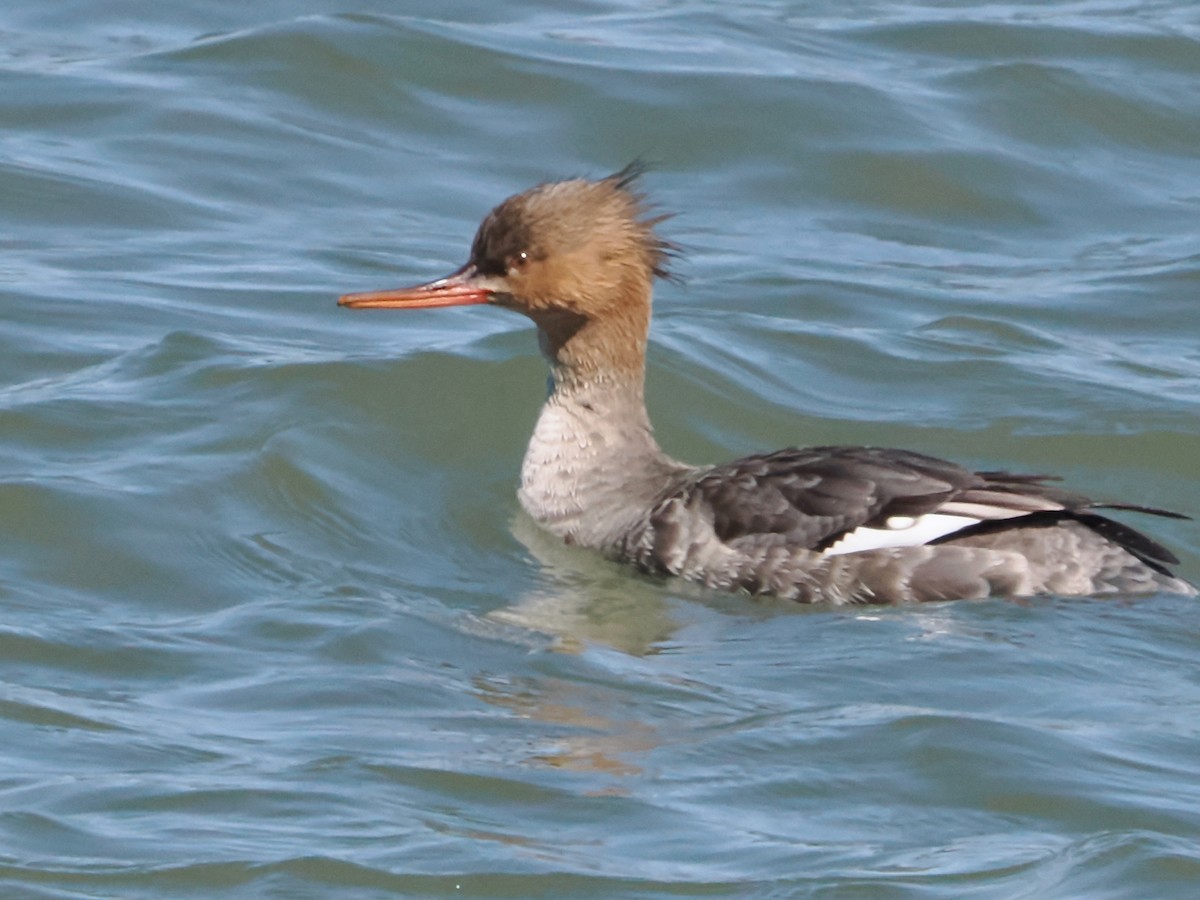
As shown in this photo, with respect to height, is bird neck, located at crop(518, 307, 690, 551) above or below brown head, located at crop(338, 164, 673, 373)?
below

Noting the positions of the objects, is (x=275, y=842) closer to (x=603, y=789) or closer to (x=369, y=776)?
(x=369, y=776)

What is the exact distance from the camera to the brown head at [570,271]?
7.61 metres

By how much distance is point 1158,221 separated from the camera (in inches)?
450

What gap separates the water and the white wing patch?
0.23 metres

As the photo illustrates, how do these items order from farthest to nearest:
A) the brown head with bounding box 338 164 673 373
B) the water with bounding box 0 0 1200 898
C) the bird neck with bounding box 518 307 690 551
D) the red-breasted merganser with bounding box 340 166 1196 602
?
the bird neck with bounding box 518 307 690 551
the brown head with bounding box 338 164 673 373
the red-breasted merganser with bounding box 340 166 1196 602
the water with bounding box 0 0 1200 898

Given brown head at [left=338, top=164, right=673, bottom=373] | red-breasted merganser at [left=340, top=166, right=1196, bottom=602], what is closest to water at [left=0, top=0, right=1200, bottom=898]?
red-breasted merganser at [left=340, top=166, right=1196, bottom=602]

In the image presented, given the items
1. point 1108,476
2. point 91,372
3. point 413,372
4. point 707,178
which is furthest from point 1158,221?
point 91,372

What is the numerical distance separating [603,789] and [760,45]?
8415 millimetres

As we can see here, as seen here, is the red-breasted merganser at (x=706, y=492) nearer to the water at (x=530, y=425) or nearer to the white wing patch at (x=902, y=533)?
the white wing patch at (x=902, y=533)

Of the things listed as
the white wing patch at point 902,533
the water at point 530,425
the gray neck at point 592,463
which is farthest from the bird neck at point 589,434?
the white wing patch at point 902,533

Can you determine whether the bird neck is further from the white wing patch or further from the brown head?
the white wing patch

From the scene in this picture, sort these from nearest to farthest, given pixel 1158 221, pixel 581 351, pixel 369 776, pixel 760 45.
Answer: pixel 369 776 < pixel 581 351 < pixel 1158 221 < pixel 760 45

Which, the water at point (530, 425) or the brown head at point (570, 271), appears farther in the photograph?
the brown head at point (570, 271)

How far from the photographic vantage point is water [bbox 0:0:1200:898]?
521 cm
